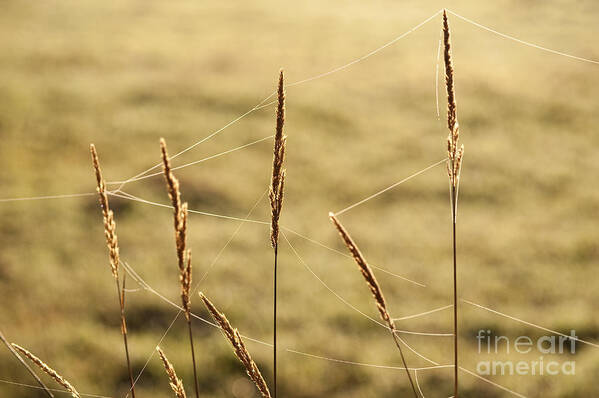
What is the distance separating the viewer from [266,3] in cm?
1349

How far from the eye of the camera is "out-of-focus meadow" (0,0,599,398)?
159 inches

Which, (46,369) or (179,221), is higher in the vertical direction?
(179,221)

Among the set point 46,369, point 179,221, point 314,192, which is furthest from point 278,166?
point 314,192

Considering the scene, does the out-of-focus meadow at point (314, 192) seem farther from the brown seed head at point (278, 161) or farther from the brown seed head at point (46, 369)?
the brown seed head at point (278, 161)

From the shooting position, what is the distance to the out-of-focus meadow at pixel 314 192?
404 cm

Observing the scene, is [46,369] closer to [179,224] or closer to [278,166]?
[179,224]

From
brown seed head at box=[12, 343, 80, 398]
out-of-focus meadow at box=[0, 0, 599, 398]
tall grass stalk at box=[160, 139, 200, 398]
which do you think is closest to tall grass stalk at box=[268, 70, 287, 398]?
tall grass stalk at box=[160, 139, 200, 398]

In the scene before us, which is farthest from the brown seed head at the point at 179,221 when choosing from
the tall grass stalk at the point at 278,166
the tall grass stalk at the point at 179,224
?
the tall grass stalk at the point at 278,166

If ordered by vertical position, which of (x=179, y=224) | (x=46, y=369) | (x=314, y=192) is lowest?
(x=314, y=192)

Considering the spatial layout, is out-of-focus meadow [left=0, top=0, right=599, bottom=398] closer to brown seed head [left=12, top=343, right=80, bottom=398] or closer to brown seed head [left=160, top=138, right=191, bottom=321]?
brown seed head [left=12, top=343, right=80, bottom=398]

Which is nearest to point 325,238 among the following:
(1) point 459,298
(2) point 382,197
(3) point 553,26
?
(2) point 382,197

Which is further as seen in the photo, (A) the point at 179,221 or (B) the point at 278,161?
(B) the point at 278,161

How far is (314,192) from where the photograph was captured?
6.19m

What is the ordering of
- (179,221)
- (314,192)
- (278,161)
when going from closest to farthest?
(179,221) → (278,161) → (314,192)
